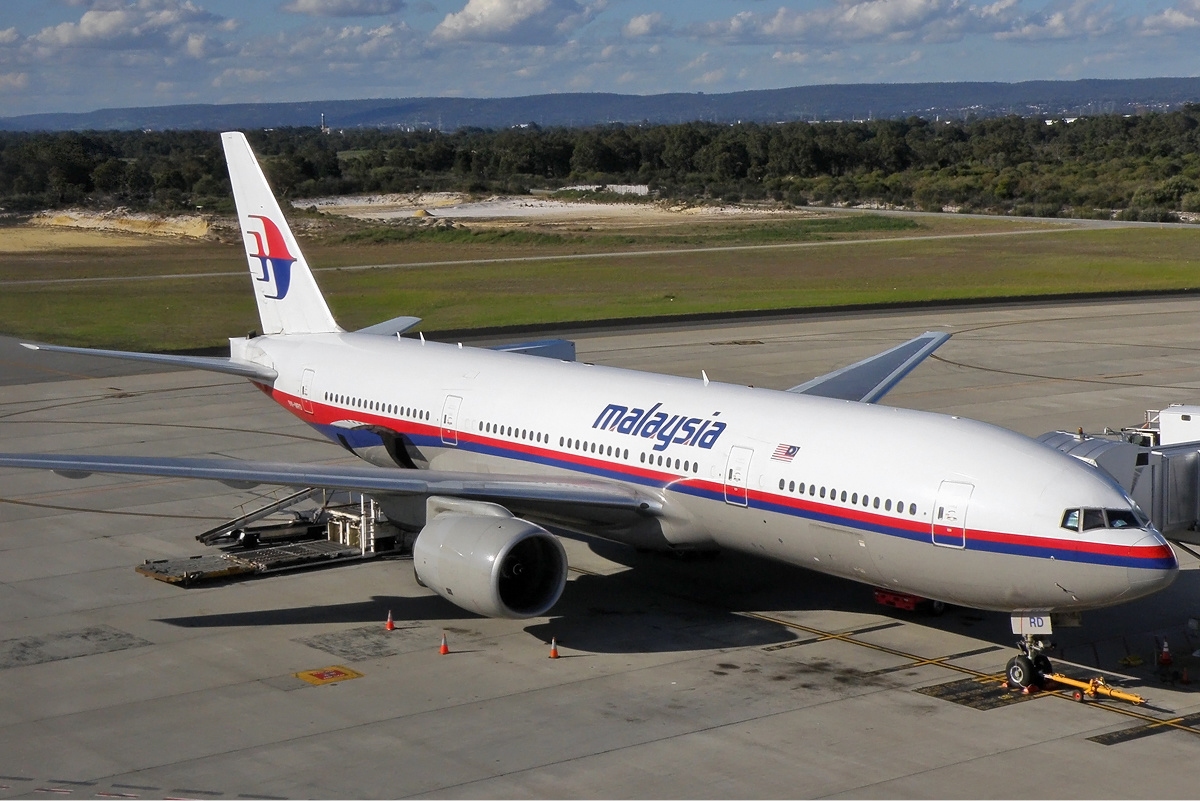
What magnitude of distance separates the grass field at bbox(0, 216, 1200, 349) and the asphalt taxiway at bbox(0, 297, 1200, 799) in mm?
31908

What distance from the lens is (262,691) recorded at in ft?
65.6

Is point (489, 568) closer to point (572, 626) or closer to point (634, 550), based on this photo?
point (572, 626)

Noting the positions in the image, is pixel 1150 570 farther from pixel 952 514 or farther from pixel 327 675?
pixel 327 675

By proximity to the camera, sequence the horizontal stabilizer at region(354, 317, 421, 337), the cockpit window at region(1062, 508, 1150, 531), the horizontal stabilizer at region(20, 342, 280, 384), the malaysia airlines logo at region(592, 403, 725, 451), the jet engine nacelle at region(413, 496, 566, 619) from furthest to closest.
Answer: the horizontal stabilizer at region(354, 317, 421, 337), the horizontal stabilizer at region(20, 342, 280, 384), the malaysia airlines logo at region(592, 403, 725, 451), the jet engine nacelle at region(413, 496, 566, 619), the cockpit window at region(1062, 508, 1150, 531)

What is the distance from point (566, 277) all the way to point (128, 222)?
42.5 metres

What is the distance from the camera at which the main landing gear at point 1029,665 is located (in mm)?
19562

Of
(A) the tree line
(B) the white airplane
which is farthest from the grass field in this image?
(B) the white airplane

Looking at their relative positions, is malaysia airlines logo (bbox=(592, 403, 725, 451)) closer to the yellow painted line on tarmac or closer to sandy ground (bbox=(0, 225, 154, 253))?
the yellow painted line on tarmac

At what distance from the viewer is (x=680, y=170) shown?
18062cm

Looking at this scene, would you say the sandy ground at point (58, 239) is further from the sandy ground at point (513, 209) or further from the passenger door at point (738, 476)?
the passenger door at point (738, 476)

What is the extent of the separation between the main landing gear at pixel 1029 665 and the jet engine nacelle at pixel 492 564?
6.87m

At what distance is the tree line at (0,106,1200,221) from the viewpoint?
11731 centimetres

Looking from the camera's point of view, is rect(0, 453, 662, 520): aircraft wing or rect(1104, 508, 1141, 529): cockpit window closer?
rect(1104, 508, 1141, 529): cockpit window

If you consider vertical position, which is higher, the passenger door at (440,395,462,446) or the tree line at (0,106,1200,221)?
the tree line at (0,106,1200,221)
